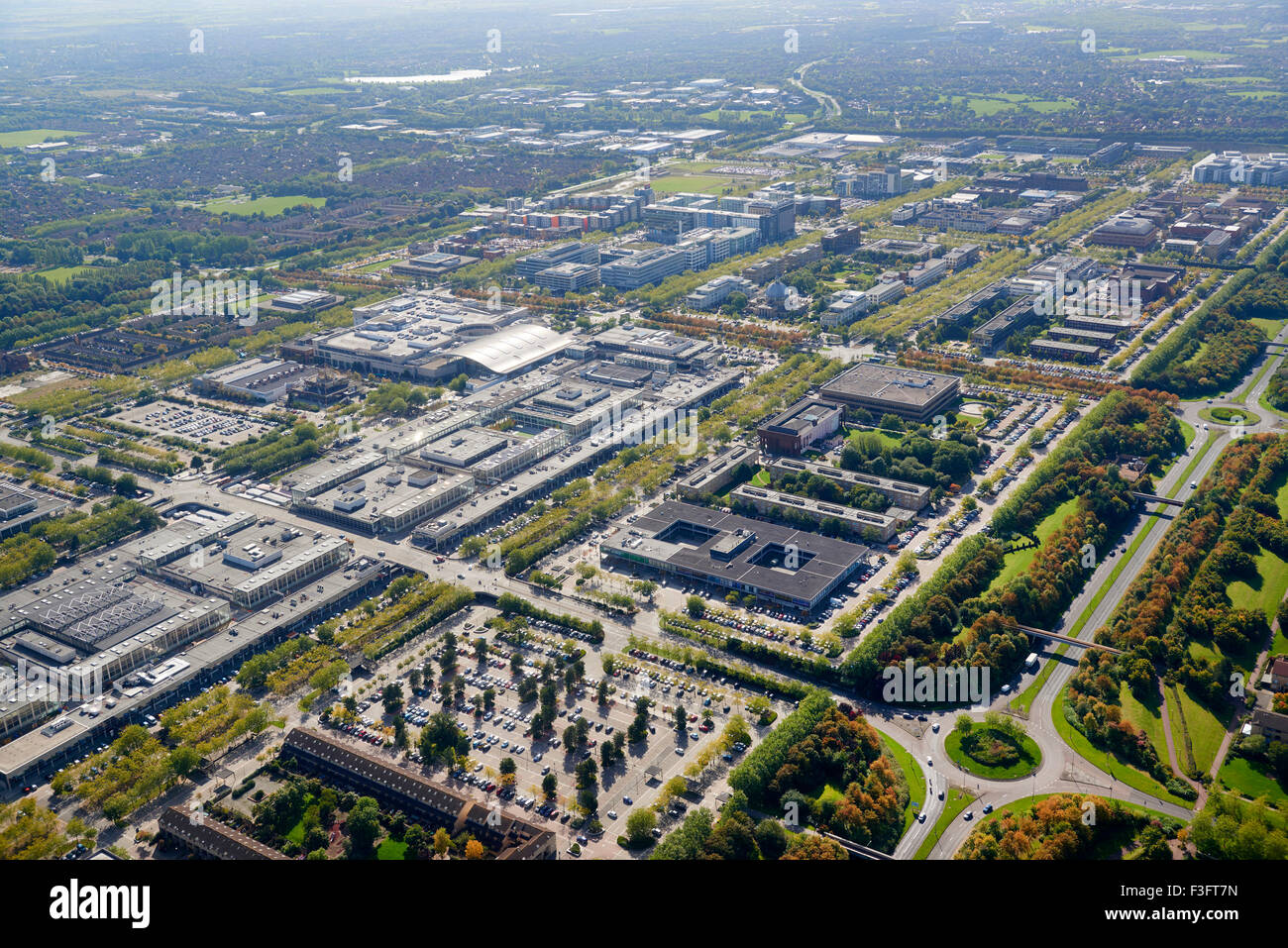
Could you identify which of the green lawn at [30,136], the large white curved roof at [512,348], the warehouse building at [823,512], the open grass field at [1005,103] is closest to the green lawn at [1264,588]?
the warehouse building at [823,512]

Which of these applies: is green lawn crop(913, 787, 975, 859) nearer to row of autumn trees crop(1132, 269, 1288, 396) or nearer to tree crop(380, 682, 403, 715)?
tree crop(380, 682, 403, 715)

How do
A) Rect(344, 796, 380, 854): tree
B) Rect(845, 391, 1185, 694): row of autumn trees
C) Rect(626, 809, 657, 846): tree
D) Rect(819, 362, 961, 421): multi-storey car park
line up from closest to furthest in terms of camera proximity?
Rect(626, 809, 657, 846): tree, Rect(344, 796, 380, 854): tree, Rect(845, 391, 1185, 694): row of autumn trees, Rect(819, 362, 961, 421): multi-storey car park

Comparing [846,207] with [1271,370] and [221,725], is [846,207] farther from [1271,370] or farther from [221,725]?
[221,725]

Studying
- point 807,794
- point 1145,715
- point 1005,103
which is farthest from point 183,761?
point 1005,103

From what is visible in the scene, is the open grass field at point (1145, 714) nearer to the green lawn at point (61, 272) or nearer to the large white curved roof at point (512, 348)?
the large white curved roof at point (512, 348)

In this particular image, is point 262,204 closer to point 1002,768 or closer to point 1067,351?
point 1067,351

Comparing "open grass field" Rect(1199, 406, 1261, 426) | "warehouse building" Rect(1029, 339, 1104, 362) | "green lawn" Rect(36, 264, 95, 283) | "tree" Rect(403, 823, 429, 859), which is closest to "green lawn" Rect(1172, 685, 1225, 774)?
"tree" Rect(403, 823, 429, 859)
